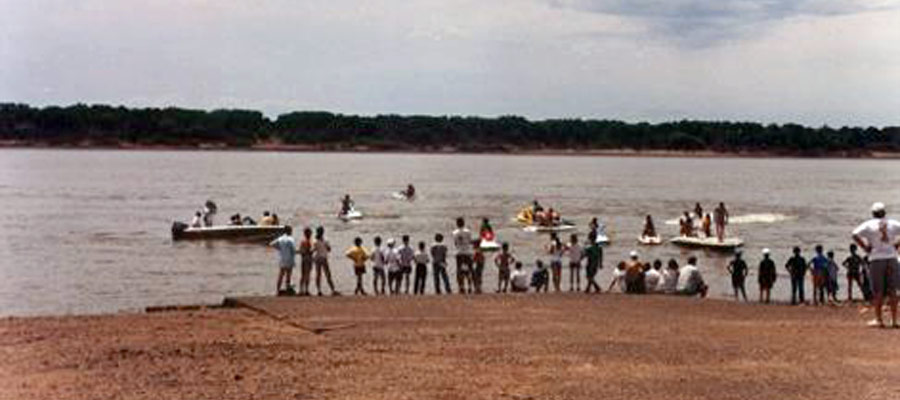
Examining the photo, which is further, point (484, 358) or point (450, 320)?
point (450, 320)

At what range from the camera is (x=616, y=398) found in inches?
441

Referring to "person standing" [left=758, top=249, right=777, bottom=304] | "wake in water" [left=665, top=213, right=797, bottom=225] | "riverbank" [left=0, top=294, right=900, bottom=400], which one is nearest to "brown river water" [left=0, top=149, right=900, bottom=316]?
"wake in water" [left=665, top=213, right=797, bottom=225]

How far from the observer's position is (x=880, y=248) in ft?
49.7

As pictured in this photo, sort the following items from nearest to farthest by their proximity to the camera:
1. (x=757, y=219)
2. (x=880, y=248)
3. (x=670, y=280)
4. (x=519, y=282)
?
(x=880, y=248)
(x=670, y=280)
(x=519, y=282)
(x=757, y=219)

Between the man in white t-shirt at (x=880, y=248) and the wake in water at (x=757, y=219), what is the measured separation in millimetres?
38058

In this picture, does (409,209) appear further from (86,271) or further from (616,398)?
(616,398)

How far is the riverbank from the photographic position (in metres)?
11.6

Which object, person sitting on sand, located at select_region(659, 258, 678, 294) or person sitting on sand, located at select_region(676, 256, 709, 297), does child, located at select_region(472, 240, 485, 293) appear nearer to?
person sitting on sand, located at select_region(659, 258, 678, 294)

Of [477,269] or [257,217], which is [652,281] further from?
[257,217]

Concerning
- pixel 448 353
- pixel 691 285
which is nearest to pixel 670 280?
pixel 691 285

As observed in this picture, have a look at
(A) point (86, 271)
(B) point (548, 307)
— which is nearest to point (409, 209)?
(A) point (86, 271)

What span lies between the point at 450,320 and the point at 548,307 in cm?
232

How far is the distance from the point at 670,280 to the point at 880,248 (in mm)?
7225

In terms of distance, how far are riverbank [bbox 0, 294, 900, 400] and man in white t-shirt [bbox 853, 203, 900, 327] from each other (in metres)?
0.62
